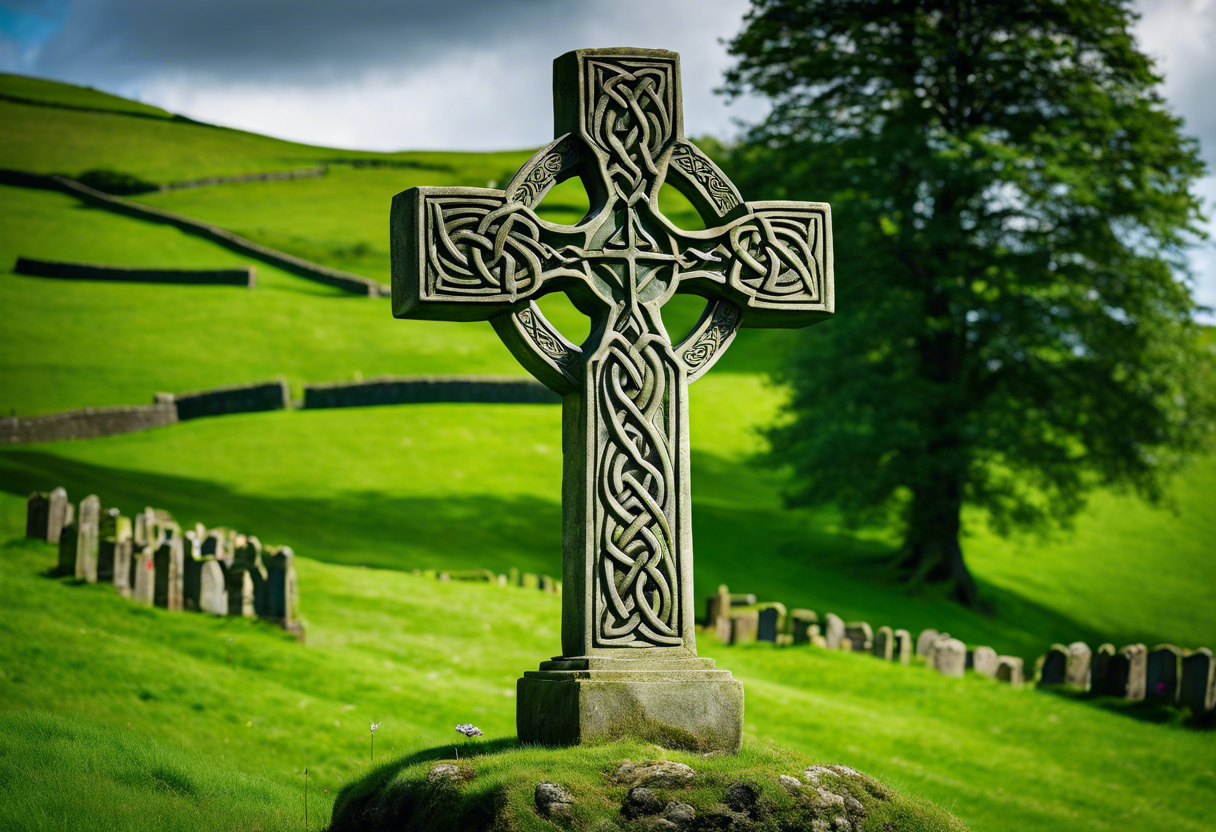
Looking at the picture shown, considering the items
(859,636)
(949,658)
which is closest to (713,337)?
(949,658)

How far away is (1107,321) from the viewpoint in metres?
26.0

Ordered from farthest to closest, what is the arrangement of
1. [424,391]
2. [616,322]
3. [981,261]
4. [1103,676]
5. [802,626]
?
[424,391]
[981,261]
[802,626]
[1103,676]
[616,322]

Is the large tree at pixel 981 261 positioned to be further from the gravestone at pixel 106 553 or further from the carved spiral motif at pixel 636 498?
the carved spiral motif at pixel 636 498

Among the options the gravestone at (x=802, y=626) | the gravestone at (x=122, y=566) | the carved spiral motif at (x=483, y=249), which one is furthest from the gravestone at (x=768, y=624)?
the carved spiral motif at (x=483, y=249)

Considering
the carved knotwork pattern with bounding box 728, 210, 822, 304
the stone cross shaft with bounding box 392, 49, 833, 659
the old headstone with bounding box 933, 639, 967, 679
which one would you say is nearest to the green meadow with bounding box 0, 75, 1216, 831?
the old headstone with bounding box 933, 639, 967, 679

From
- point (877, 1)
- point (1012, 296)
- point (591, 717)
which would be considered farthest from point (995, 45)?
point (591, 717)

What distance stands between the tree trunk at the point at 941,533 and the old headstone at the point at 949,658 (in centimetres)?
879

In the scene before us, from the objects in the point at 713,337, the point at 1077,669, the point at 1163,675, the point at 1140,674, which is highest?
the point at 713,337

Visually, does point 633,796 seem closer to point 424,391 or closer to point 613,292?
point 613,292

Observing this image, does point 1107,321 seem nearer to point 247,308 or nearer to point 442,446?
point 442,446

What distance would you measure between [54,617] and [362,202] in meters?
61.3

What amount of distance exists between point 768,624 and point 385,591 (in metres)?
5.87

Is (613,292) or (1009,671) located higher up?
(613,292)

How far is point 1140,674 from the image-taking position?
17094 mm
